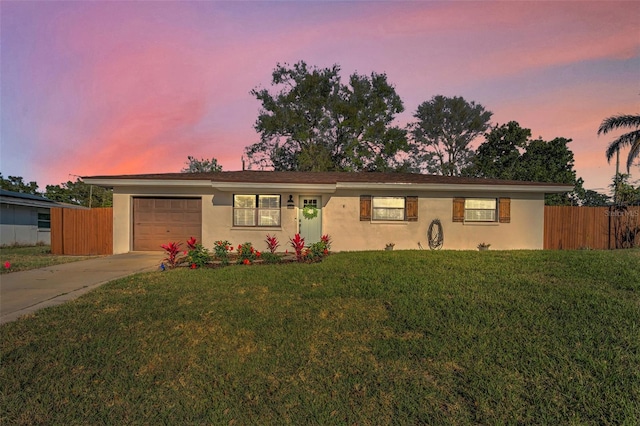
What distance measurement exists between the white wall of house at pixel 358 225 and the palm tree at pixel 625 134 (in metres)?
4.71

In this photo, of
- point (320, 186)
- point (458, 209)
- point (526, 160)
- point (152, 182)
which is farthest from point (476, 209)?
point (526, 160)

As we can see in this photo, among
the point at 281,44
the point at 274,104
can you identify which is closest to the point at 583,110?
the point at 281,44

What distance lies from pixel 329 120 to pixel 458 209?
54.3ft

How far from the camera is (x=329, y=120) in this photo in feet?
83.4

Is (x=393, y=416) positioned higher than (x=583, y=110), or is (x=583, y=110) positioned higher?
(x=583, y=110)

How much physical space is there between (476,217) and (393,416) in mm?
10824

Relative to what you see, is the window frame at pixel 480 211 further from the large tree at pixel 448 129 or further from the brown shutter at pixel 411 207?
the large tree at pixel 448 129

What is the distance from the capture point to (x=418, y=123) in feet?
109

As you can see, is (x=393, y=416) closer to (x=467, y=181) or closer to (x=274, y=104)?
(x=467, y=181)

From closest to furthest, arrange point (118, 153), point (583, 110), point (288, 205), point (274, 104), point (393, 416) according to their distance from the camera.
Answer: point (393, 416) < point (288, 205) < point (583, 110) < point (118, 153) < point (274, 104)

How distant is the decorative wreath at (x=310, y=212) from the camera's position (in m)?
11.4

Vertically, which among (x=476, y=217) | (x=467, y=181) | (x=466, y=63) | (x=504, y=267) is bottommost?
(x=504, y=267)

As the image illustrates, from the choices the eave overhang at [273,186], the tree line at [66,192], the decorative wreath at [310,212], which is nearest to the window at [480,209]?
the eave overhang at [273,186]

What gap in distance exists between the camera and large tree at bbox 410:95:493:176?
3130 centimetres
